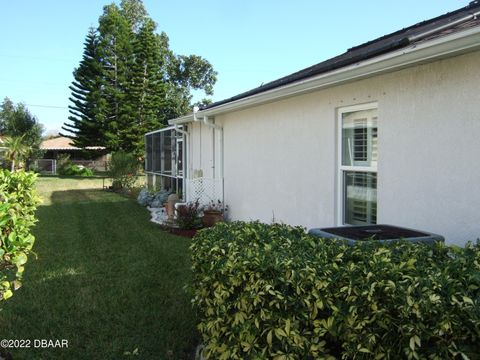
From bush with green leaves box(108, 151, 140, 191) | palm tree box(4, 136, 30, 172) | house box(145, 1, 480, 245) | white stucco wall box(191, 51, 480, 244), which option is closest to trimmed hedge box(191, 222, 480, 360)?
white stucco wall box(191, 51, 480, 244)

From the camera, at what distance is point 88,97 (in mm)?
34094

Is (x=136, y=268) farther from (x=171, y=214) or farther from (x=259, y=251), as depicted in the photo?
(x=171, y=214)

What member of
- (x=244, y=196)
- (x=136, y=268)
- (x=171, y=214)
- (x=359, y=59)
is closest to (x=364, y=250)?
(x=359, y=59)

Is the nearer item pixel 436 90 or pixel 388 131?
pixel 436 90

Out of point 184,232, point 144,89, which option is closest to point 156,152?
point 184,232

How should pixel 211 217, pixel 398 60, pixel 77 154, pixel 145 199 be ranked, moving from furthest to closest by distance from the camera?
pixel 77 154, pixel 145 199, pixel 211 217, pixel 398 60

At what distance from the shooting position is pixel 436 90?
4309 millimetres

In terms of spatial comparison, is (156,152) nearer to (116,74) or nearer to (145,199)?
(145,199)

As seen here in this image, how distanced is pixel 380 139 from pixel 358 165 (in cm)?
57

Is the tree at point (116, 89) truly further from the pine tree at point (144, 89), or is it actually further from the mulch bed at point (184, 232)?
the mulch bed at point (184, 232)

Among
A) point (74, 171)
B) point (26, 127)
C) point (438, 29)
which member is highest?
point (26, 127)

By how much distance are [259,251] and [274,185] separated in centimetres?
474

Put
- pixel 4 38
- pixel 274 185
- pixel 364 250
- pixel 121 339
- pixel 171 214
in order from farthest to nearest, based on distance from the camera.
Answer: pixel 4 38
pixel 171 214
pixel 274 185
pixel 121 339
pixel 364 250

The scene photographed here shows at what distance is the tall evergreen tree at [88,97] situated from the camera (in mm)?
33969
